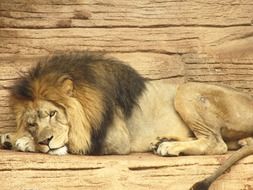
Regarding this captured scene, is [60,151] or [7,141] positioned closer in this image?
[60,151]

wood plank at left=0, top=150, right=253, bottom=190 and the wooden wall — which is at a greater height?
the wooden wall

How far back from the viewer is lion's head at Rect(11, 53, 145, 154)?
4.64 meters

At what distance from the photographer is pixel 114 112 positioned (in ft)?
→ 15.8

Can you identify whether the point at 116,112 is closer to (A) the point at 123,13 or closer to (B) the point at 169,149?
(B) the point at 169,149

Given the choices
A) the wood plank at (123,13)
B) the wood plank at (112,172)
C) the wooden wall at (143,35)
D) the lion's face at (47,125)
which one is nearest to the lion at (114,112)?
the lion's face at (47,125)

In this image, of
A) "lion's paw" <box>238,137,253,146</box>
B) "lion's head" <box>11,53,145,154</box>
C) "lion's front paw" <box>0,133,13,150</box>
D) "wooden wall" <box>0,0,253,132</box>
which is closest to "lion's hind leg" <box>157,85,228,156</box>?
"lion's paw" <box>238,137,253,146</box>

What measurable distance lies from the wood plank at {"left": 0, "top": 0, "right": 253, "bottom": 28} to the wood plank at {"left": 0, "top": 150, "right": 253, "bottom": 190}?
126cm

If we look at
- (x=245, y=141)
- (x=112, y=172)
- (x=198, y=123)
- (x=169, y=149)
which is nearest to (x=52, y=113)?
(x=112, y=172)

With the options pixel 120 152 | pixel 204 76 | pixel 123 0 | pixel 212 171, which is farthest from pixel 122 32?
pixel 212 171

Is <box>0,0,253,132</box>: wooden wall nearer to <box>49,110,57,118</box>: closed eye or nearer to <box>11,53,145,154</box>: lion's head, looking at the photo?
<box>11,53,145,154</box>: lion's head

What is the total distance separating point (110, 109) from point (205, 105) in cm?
71

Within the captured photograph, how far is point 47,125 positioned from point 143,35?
139cm

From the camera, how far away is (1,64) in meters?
5.31

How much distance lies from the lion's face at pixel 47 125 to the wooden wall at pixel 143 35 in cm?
63
